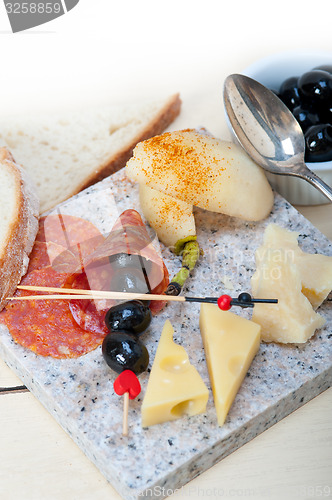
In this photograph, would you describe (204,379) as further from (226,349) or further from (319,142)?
(319,142)

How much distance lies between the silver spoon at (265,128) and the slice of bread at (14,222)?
0.71 m

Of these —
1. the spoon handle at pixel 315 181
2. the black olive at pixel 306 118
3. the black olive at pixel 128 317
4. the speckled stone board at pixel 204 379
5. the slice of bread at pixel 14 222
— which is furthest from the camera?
the black olive at pixel 306 118

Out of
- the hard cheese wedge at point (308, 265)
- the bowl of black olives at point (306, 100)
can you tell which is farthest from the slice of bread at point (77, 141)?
the hard cheese wedge at point (308, 265)

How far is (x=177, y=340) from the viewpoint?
5.52 feet

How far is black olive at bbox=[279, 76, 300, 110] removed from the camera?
6.84ft

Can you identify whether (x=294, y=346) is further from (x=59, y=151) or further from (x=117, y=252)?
(x=59, y=151)

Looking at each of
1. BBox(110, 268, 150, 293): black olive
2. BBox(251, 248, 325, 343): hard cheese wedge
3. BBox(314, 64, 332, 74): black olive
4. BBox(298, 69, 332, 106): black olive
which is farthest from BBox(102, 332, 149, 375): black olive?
BBox(314, 64, 332, 74): black olive

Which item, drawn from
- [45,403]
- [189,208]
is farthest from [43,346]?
[189,208]

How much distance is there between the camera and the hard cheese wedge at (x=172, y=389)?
1.47 meters

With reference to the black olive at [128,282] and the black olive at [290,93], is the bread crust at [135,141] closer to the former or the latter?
the black olive at [290,93]

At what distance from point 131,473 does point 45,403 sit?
35 centimetres

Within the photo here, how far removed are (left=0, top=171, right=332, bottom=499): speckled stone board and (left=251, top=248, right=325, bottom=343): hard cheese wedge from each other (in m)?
0.05

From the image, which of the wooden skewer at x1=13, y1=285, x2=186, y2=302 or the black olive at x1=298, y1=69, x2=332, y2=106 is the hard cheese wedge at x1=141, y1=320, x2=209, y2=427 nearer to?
the wooden skewer at x1=13, y1=285, x2=186, y2=302

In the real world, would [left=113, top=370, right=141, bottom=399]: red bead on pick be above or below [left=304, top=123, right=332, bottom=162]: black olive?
below
